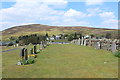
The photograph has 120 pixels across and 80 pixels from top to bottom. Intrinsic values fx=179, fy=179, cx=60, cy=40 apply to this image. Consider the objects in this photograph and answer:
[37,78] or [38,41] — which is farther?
[38,41]

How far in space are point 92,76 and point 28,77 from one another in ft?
14.0

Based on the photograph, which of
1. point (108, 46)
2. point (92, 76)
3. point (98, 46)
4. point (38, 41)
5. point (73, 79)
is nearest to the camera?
point (73, 79)

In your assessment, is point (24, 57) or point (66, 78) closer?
point (66, 78)

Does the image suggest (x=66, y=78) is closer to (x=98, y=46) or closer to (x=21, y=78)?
(x=21, y=78)

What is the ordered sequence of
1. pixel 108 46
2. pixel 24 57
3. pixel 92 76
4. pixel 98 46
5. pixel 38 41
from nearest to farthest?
pixel 92 76 < pixel 24 57 < pixel 108 46 < pixel 98 46 < pixel 38 41

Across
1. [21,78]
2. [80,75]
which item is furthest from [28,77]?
[80,75]

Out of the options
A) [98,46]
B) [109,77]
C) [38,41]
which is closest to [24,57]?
[109,77]

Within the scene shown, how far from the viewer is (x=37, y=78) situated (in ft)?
37.8

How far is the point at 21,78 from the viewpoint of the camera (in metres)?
11.6

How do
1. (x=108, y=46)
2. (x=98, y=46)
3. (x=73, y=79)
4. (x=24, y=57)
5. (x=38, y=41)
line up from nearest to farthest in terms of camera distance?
(x=73, y=79), (x=24, y=57), (x=108, y=46), (x=98, y=46), (x=38, y=41)

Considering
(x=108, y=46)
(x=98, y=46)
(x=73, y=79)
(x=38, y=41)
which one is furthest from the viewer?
(x=38, y=41)

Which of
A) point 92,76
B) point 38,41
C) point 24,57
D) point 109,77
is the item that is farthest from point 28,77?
point 38,41

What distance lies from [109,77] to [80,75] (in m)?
1.91

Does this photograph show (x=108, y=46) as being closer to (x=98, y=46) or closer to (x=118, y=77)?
(x=98, y=46)
